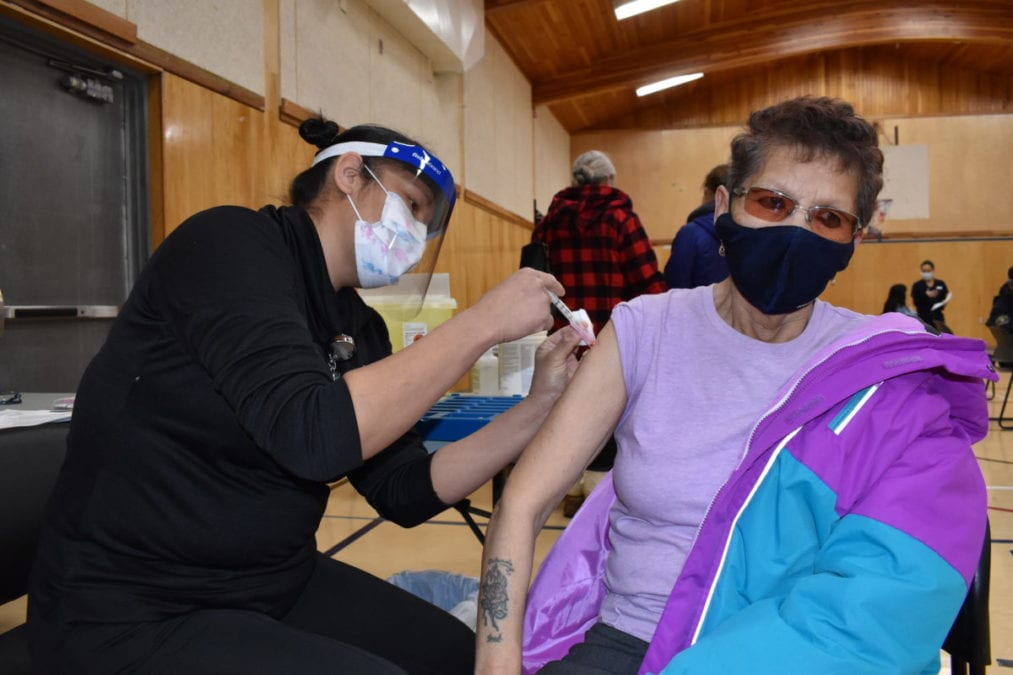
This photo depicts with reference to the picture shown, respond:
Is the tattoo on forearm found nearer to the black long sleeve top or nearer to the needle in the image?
the black long sleeve top

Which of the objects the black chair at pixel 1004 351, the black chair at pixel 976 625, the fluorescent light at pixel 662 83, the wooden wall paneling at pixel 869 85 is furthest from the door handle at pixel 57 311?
the wooden wall paneling at pixel 869 85

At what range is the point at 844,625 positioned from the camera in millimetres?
816

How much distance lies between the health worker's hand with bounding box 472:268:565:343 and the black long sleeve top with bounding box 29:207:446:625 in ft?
0.85

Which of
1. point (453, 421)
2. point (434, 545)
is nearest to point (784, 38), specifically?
point (434, 545)

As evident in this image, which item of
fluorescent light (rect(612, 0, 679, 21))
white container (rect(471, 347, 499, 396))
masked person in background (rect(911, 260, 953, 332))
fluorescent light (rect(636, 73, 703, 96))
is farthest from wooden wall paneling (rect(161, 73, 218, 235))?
masked person in background (rect(911, 260, 953, 332))

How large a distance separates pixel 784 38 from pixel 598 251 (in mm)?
7350

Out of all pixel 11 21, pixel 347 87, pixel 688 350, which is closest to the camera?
pixel 688 350

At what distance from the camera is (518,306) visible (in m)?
1.20

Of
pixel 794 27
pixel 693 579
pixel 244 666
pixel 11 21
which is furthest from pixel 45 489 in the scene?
pixel 794 27

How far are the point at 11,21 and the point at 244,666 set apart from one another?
2471 mm

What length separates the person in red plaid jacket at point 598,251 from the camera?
3.46m

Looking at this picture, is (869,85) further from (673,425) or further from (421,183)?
(673,425)

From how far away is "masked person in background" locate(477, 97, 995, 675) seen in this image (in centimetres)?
84

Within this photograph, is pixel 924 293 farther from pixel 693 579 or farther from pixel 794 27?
pixel 693 579
